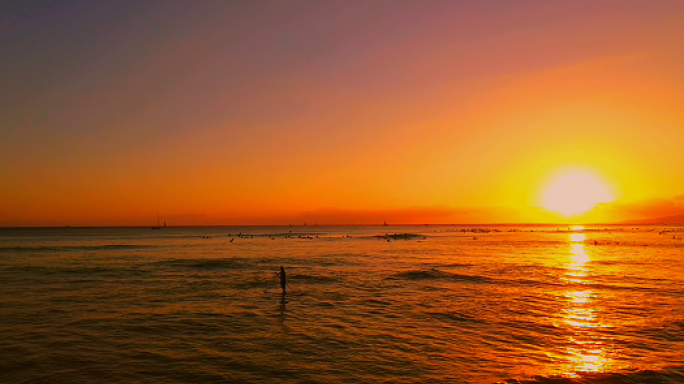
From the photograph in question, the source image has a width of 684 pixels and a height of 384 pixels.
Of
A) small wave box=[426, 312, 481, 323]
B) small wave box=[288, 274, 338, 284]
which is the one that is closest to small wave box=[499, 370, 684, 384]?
small wave box=[426, 312, 481, 323]

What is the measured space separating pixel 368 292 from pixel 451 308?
7.63m

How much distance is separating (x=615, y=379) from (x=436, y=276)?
26.7 metres

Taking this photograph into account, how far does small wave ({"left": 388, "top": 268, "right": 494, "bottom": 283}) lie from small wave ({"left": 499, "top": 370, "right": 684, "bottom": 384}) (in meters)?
23.0

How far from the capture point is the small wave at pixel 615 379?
14.2 metres

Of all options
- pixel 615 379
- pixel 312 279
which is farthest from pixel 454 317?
pixel 312 279

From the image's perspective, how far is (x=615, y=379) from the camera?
1450 centimetres

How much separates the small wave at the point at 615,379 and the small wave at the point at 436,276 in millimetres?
22972

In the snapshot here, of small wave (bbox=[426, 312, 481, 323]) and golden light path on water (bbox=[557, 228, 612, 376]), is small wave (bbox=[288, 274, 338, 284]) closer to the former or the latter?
small wave (bbox=[426, 312, 481, 323])

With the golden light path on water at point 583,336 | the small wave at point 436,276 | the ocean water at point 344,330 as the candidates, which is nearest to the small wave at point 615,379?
the ocean water at point 344,330

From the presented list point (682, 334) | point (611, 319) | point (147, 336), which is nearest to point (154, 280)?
point (147, 336)

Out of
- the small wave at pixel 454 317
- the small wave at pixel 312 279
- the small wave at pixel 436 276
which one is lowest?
the small wave at pixel 436 276

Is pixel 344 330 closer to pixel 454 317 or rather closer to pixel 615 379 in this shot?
pixel 454 317

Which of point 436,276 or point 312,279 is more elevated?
point 312,279

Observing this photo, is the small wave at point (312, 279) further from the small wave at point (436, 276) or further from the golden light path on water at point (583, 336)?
the golden light path on water at point (583, 336)
